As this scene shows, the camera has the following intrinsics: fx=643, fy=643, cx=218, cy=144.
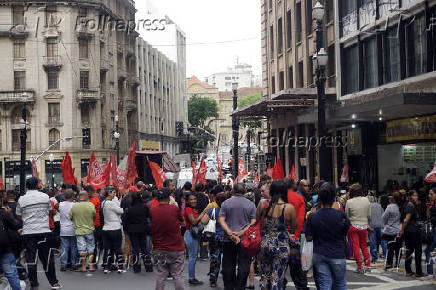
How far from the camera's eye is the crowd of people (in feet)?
28.8

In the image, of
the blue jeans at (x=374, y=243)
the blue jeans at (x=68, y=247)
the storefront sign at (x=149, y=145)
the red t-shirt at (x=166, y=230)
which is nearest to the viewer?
the red t-shirt at (x=166, y=230)

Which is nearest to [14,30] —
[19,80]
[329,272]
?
[19,80]

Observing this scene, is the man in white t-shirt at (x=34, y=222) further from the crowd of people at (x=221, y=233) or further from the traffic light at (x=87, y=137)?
the traffic light at (x=87, y=137)

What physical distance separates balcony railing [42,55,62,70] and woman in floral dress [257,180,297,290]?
49.0 meters

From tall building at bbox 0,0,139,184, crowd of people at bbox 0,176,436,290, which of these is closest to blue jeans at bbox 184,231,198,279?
crowd of people at bbox 0,176,436,290

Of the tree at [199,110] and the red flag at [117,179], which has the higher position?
the tree at [199,110]

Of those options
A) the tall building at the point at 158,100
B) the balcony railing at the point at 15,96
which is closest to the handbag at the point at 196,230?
the balcony railing at the point at 15,96

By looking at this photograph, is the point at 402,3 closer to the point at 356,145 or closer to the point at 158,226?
the point at 356,145

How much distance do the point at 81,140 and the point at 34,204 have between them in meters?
46.1

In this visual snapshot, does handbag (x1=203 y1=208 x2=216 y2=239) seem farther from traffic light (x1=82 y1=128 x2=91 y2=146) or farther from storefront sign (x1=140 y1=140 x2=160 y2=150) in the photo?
storefront sign (x1=140 y1=140 x2=160 y2=150)

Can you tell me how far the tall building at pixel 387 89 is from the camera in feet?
69.4

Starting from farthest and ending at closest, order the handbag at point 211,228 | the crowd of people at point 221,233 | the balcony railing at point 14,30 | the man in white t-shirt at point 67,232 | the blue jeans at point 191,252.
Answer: the balcony railing at point 14,30, the man in white t-shirt at point 67,232, the blue jeans at point 191,252, the handbag at point 211,228, the crowd of people at point 221,233

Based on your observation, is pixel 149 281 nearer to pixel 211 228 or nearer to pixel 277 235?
pixel 211 228

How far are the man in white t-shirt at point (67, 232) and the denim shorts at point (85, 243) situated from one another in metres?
0.31
